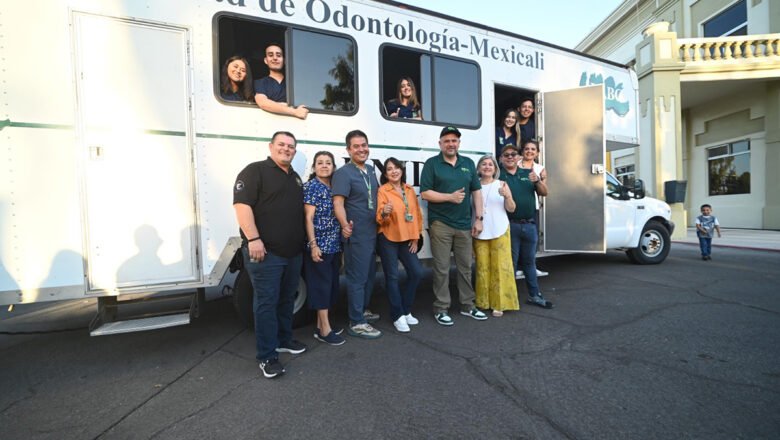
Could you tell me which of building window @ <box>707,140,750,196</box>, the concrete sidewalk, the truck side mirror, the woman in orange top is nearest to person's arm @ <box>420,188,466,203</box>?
the woman in orange top

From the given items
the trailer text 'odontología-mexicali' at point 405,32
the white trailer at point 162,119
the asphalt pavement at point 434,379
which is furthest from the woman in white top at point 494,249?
the trailer text 'odontología-mexicali' at point 405,32

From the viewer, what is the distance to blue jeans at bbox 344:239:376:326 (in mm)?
3299

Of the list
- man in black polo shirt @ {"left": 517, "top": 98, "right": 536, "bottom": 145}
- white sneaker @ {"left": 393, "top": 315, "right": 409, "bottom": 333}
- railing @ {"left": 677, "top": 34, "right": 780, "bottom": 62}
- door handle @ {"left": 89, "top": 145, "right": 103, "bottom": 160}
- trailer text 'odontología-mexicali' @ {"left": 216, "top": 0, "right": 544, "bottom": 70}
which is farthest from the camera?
railing @ {"left": 677, "top": 34, "right": 780, "bottom": 62}

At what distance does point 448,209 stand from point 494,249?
2.40 ft

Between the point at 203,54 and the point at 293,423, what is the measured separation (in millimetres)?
3057

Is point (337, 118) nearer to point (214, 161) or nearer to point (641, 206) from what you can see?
point (214, 161)

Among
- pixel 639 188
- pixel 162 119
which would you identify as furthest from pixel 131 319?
pixel 639 188

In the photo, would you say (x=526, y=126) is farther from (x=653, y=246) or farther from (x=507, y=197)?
(x=653, y=246)

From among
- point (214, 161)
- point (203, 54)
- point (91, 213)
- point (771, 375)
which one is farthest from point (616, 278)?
point (91, 213)

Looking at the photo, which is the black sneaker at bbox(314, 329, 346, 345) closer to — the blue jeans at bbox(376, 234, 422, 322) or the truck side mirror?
the blue jeans at bbox(376, 234, 422, 322)

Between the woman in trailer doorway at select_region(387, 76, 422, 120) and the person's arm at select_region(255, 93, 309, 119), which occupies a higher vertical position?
the woman in trailer doorway at select_region(387, 76, 422, 120)

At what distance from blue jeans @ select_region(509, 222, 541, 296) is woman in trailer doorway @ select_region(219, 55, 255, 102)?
3.12 meters

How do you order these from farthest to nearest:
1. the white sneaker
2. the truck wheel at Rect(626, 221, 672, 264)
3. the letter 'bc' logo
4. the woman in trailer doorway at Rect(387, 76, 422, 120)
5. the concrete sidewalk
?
the concrete sidewalk < the truck wheel at Rect(626, 221, 672, 264) < the letter 'bc' logo < the woman in trailer doorway at Rect(387, 76, 422, 120) < the white sneaker

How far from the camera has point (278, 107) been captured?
3316 millimetres
